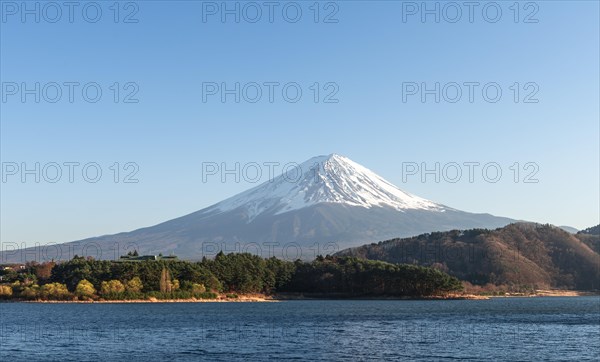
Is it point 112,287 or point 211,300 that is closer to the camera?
point 112,287

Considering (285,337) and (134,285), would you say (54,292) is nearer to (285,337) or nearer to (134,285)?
(134,285)

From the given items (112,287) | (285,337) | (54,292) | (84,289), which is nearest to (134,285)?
(112,287)

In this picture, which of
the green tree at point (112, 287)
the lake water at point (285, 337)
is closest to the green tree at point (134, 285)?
the green tree at point (112, 287)

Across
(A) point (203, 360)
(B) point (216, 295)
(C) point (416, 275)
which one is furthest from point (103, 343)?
(C) point (416, 275)

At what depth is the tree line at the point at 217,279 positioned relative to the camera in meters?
145

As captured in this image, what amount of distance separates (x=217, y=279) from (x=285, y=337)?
278 feet

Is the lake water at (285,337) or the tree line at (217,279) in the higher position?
the tree line at (217,279)

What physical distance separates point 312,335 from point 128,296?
72986 mm

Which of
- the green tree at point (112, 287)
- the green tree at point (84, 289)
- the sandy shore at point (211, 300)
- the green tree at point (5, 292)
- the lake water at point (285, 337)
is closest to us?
the lake water at point (285, 337)

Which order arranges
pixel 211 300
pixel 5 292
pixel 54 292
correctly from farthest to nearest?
pixel 211 300, pixel 5 292, pixel 54 292

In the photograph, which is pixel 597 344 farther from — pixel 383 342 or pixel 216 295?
pixel 216 295

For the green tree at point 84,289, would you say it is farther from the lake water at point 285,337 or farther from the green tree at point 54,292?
the lake water at point 285,337

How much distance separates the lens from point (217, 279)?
15650 centimetres

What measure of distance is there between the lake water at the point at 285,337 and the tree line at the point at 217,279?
3656 centimetres
